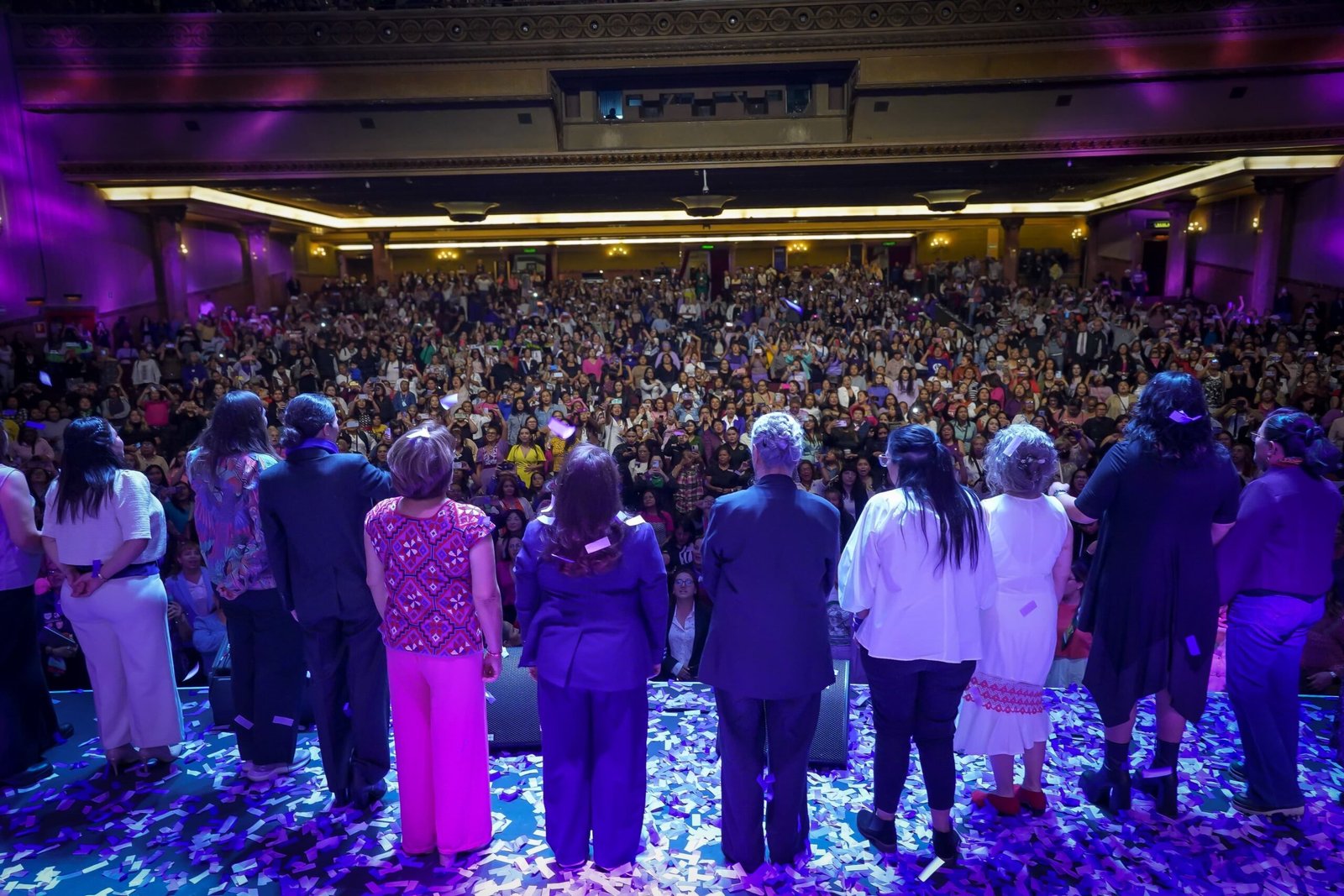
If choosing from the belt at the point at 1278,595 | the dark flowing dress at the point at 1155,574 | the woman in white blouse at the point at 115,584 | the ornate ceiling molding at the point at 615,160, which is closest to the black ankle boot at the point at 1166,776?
the dark flowing dress at the point at 1155,574

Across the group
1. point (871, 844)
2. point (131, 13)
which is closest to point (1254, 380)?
point (871, 844)

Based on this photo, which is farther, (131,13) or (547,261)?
(547,261)

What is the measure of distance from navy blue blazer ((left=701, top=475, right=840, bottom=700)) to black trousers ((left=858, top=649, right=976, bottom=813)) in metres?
0.24

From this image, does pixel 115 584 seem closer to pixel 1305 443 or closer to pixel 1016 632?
pixel 1016 632

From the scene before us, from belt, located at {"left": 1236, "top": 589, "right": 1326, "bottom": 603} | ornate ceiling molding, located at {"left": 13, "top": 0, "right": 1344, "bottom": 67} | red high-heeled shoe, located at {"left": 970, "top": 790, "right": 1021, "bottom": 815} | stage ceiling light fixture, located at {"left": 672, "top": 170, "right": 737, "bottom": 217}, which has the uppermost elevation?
ornate ceiling molding, located at {"left": 13, "top": 0, "right": 1344, "bottom": 67}

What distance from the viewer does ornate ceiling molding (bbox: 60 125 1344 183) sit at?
11.7 m

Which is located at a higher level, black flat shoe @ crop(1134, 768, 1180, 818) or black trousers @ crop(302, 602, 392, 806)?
black trousers @ crop(302, 602, 392, 806)

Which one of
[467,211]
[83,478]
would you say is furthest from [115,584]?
[467,211]

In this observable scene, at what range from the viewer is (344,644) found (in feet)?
9.08

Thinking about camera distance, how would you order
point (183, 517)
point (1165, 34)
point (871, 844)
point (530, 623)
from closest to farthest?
1. point (530, 623)
2. point (871, 844)
3. point (183, 517)
4. point (1165, 34)

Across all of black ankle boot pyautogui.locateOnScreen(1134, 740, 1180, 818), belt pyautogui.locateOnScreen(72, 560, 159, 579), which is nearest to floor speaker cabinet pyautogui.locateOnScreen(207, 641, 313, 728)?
belt pyautogui.locateOnScreen(72, 560, 159, 579)

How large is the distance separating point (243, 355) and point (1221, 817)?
11.7m

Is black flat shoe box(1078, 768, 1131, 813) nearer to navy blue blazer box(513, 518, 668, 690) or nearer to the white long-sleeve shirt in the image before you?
the white long-sleeve shirt

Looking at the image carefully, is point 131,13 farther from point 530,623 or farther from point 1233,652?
point 1233,652
